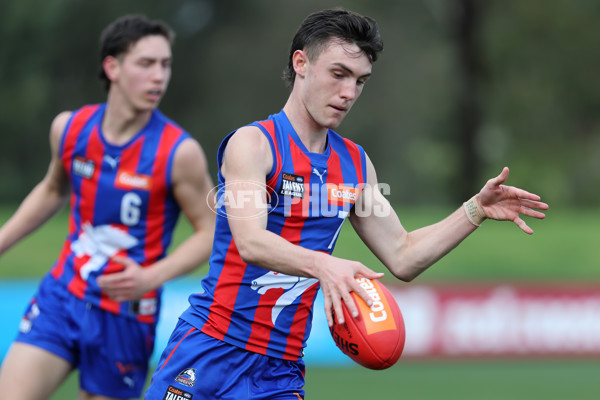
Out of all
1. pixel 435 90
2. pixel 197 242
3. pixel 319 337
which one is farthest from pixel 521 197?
pixel 435 90

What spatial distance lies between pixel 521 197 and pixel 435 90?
2237cm

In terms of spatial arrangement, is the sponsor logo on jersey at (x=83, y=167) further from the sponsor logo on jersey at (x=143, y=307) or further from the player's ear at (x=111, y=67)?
the sponsor logo on jersey at (x=143, y=307)

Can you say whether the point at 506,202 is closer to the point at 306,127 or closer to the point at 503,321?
the point at 306,127

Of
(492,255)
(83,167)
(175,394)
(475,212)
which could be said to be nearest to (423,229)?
(475,212)

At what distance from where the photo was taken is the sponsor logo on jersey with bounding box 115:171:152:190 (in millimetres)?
4477

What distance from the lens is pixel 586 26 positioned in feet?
72.5

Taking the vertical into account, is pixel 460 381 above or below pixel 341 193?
below

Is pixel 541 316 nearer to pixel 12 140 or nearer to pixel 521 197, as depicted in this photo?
pixel 521 197

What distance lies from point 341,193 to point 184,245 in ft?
4.86

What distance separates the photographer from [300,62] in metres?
3.34

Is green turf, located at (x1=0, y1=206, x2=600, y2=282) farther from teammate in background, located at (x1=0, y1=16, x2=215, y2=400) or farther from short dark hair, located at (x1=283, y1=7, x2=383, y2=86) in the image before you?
short dark hair, located at (x1=283, y1=7, x2=383, y2=86)

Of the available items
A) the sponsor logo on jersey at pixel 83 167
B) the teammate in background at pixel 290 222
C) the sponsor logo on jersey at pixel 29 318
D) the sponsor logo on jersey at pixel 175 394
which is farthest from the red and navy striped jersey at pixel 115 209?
the sponsor logo on jersey at pixel 175 394

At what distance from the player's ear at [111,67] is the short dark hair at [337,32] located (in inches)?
68.5

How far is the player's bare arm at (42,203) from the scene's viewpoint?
4.59m
